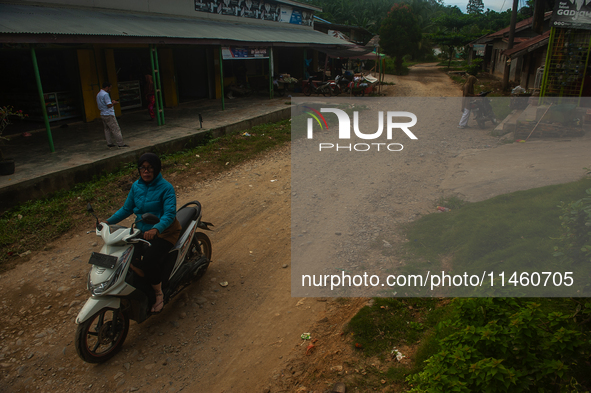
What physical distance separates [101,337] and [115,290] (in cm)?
48

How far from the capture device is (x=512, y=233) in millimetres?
4609

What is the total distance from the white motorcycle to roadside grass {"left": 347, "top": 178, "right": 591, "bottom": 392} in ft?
6.15

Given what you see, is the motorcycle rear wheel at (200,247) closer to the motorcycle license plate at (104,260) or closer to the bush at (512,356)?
the motorcycle license plate at (104,260)

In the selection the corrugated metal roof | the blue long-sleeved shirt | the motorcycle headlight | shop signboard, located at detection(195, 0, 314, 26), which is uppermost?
shop signboard, located at detection(195, 0, 314, 26)

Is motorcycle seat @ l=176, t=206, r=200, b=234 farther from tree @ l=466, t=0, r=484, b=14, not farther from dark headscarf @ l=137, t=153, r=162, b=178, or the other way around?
tree @ l=466, t=0, r=484, b=14

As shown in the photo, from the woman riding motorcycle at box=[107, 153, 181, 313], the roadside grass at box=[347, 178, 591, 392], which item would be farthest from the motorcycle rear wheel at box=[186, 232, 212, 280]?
the roadside grass at box=[347, 178, 591, 392]

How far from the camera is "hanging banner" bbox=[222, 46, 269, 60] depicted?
1375 centimetres

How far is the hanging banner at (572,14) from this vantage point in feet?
34.0

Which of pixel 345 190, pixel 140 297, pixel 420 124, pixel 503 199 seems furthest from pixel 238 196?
pixel 420 124

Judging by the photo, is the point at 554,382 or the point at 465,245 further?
the point at 465,245

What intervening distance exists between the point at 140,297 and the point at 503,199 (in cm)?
516

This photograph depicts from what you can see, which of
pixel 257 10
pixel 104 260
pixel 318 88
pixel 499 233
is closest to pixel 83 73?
pixel 257 10

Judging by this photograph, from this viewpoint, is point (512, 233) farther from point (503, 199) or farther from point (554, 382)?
point (554, 382)

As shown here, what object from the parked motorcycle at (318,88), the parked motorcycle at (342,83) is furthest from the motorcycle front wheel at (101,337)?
the parked motorcycle at (342,83)
